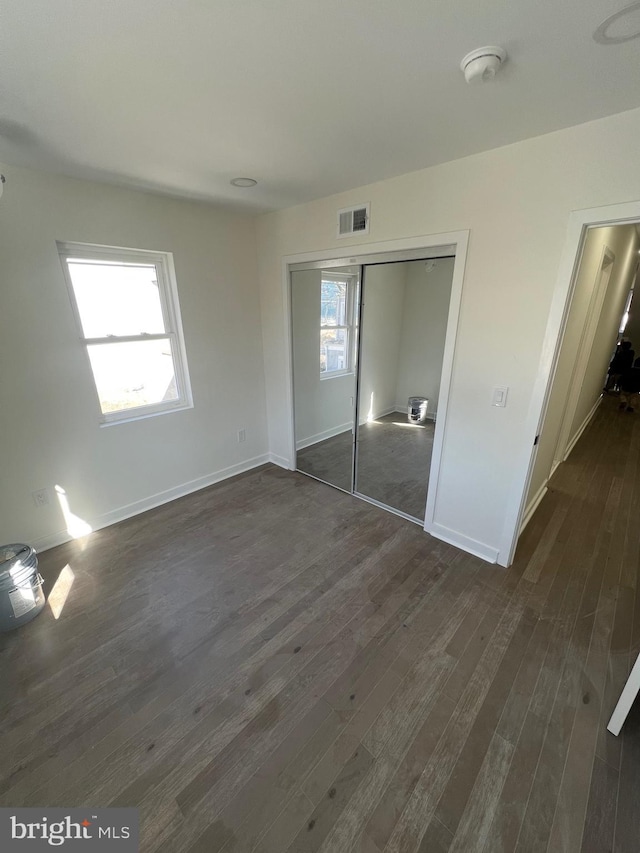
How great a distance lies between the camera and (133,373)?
9.14 feet

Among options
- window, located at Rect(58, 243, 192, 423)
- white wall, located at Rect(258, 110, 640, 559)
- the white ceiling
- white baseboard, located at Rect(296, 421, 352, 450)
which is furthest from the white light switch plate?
window, located at Rect(58, 243, 192, 423)

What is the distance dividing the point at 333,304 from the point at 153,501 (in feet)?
8.38

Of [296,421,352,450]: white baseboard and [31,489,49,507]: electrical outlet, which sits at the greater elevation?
[31,489,49,507]: electrical outlet

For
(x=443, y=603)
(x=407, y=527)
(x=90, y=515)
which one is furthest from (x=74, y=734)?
(x=407, y=527)

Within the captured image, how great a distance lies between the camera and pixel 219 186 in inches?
92.4

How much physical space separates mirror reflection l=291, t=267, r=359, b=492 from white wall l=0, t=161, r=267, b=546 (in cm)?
48

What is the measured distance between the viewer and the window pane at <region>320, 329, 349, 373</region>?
11.6 feet

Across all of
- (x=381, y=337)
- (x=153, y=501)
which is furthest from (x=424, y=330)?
(x=153, y=501)

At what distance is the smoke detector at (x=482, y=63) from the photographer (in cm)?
110

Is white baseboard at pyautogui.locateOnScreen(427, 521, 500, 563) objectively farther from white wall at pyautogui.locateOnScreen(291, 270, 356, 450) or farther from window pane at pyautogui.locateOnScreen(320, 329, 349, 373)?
window pane at pyautogui.locateOnScreen(320, 329, 349, 373)

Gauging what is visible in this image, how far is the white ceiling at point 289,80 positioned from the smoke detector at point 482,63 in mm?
29

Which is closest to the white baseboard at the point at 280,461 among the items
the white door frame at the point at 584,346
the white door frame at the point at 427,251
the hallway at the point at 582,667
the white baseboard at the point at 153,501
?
the white baseboard at the point at 153,501

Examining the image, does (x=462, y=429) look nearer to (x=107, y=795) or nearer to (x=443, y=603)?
(x=443, y=603)

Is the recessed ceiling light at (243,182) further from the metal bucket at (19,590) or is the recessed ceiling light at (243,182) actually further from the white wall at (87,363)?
the metal bucket at (19,590)
